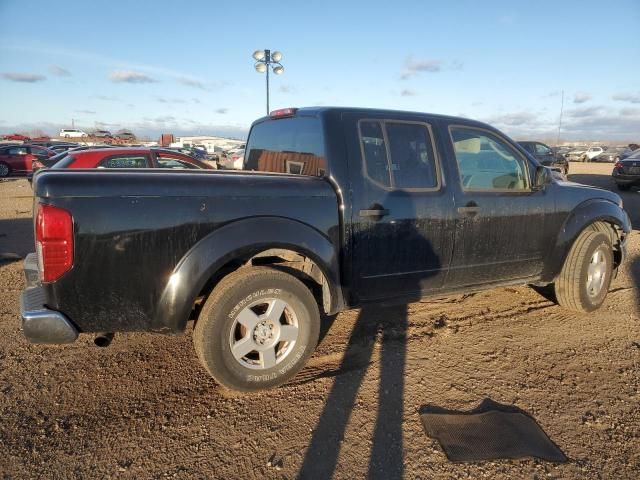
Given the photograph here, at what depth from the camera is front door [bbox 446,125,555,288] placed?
371cm

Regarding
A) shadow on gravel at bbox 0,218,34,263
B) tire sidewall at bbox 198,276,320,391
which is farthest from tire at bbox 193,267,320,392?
shadow on gravel at bbox 0,218,34,263

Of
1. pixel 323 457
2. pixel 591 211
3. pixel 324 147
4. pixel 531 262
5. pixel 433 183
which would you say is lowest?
pixel 323 457

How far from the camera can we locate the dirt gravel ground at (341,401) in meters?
2.38

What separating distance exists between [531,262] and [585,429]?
1.76m

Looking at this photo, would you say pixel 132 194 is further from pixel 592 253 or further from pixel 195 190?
pixel 592 253

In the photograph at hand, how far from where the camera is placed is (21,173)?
23203mm

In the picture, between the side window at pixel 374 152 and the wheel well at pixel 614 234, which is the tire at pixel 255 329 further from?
the wheel well at pixel 614 234

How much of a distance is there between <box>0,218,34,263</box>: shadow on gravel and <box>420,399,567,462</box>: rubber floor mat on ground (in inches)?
245

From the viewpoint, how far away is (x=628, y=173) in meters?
15.2

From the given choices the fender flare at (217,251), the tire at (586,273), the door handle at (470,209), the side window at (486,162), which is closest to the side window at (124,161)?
the fender flare at (217,251)

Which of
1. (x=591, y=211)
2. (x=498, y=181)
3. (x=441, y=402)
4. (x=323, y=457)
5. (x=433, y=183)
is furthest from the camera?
(x=591, y=211)

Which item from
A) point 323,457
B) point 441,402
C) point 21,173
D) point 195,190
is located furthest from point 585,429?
point 21,173

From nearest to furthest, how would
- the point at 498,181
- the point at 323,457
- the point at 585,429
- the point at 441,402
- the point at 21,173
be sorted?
the point at 323,457
the point at 585,429
the point at 441,402
the point at 498,181
the point at 21,173

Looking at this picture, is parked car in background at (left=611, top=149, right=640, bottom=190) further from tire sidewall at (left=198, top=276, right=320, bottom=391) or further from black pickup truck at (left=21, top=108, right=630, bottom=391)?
tire sidewall at (left=198, top=276, right=320, bottom=391)
